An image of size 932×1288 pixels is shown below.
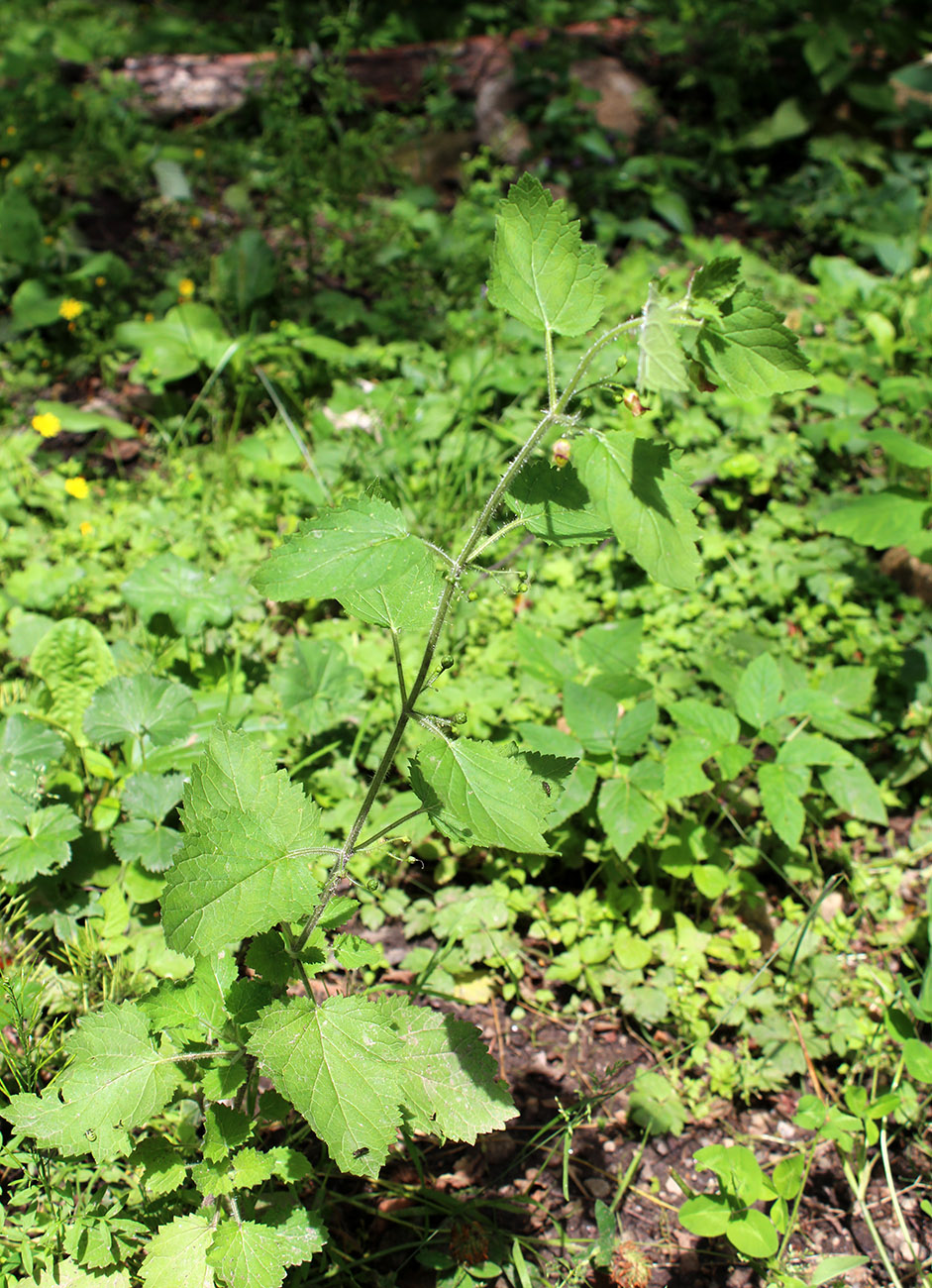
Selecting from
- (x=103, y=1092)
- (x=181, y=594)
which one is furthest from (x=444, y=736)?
(x=181, y=594)

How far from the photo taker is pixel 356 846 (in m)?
1.34

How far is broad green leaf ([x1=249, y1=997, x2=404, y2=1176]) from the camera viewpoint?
1.15 meters

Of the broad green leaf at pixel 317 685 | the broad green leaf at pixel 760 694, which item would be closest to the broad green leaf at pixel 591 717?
the broad green leaf at pixel 760 694

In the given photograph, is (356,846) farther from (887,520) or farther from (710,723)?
(887,520)

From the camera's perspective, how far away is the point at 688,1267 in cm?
165

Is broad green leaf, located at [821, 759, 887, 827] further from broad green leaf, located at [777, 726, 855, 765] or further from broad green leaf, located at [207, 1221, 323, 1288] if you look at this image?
broad green leaf, located at [207, 1221, 323, 1288]

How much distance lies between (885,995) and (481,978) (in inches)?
39.0

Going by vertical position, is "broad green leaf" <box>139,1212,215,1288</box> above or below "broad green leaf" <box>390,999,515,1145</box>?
below

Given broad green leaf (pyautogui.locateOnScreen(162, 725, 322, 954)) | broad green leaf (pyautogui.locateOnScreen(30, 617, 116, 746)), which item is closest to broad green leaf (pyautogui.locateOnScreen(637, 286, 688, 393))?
broad green leaf (pyautogui.locateOnScreen(162, 725, 322, 954))

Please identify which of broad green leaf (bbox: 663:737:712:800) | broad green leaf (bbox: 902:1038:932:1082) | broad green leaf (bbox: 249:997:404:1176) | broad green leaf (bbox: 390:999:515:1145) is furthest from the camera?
broad green leaf (bbox: 663:737:712:800)

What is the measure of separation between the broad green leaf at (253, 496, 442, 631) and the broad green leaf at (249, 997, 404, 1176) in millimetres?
600

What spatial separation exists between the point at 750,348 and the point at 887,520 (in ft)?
5.78

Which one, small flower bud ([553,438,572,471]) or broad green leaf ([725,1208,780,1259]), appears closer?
small flower bud ([553,438,572,471])

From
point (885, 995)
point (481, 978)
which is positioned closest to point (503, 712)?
point (481, 978)
